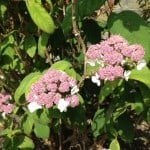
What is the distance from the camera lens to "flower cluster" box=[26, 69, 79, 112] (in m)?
1.35

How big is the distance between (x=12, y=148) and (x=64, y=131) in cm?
42

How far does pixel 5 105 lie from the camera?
197cm

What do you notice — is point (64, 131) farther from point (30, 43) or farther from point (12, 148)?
point (30, 43)

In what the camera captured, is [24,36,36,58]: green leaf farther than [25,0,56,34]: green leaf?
Yes

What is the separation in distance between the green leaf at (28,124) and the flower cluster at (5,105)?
0.09m

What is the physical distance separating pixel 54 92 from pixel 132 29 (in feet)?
1.30

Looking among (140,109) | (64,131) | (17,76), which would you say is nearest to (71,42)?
(17,76)

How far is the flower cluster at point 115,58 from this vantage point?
1.35 m

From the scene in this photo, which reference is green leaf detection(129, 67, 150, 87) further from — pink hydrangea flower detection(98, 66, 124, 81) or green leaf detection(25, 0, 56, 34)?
green leaf detection(25, 0, 56, 34)

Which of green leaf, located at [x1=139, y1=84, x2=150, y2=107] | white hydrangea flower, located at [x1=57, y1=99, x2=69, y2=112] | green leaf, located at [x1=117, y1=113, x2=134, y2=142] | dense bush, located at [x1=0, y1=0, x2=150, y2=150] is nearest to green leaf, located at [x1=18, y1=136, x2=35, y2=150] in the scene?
dense bush, located at [x1=0, y1=0, x2=150, y2=150]

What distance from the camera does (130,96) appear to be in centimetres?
173

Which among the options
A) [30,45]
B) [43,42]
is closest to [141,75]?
[43,42]

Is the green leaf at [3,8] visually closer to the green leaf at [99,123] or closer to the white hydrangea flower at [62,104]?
the green leaf at [99,123]

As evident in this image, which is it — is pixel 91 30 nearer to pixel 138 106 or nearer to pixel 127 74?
pixel 138 106
